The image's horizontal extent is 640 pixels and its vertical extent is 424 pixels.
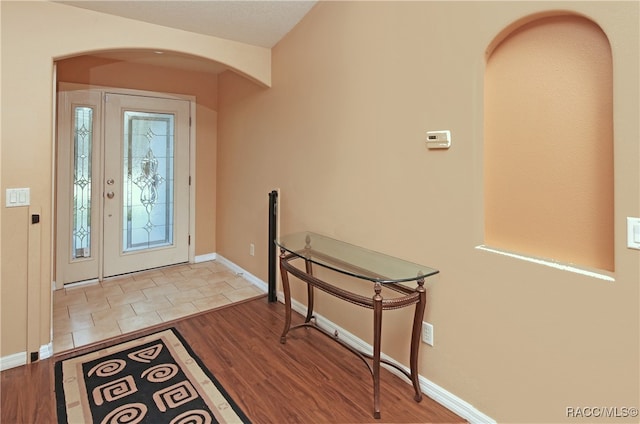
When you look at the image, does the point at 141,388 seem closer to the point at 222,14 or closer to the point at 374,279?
the point at 374,279

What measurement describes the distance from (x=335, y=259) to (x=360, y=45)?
5.06 feet

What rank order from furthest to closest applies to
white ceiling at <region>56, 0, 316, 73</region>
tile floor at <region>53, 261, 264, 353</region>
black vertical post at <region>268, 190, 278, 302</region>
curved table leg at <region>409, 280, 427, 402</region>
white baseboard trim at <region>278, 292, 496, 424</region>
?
black vertical post at <region>268, 190, 278, 302</region>, tile floor at <region>53, 261, 264, 353</region>, white ceiling at <region>56, 0, 316, 73</region>, curved table leg at <region>409, 280, 427, 402</region>, white baseboard trim at <region>278, 292, 496, 424</region>

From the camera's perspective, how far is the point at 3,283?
2.35m

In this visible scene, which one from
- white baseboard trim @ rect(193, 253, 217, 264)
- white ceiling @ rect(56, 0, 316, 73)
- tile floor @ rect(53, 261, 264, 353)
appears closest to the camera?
white ceiling @ rect(56, 0, 316, 73)

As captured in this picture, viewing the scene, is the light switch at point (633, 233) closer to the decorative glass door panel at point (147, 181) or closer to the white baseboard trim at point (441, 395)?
the white baseboard trim at point (441, 395)

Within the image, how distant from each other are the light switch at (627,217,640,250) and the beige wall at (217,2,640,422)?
22 millimetres

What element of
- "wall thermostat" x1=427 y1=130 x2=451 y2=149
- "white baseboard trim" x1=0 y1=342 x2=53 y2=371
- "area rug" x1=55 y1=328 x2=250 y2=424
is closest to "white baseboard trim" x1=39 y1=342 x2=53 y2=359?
"white baseboard trim" x1=0 y1=342 x2=53 y2=371

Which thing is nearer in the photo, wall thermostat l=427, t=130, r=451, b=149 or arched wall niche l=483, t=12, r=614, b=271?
arched wall niche l=483, t=12, r=614, b=271

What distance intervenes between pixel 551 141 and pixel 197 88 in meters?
4.28

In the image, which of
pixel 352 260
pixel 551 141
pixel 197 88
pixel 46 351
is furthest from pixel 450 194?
pixel 197 88

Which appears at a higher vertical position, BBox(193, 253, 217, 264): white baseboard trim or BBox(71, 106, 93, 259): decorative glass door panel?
BBox(71, 106, 93, 259): decorative glass door panel

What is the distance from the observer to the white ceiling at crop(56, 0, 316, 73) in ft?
8.53

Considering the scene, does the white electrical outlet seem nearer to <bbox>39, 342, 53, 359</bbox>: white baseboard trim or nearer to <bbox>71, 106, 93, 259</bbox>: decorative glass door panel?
<bbox>39, 342, 53, 359</bbox>: white baseboard trim

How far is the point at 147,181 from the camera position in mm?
4402
